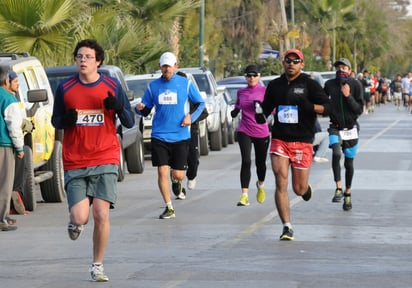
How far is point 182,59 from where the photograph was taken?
1885 inches

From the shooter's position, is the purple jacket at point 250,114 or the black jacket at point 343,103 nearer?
the black jacket at point 343,103

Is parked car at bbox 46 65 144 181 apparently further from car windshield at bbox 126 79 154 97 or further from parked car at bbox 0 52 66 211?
parked car at bbox 0 52 66 211

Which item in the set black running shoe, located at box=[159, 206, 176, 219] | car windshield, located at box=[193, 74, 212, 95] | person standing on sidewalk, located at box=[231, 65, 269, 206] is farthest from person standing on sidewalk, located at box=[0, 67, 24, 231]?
car windshield, located at box=[193, 74, 212, 95]

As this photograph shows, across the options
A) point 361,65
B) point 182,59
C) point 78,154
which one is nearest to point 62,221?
point 78,154

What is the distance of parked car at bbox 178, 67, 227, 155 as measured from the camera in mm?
28469

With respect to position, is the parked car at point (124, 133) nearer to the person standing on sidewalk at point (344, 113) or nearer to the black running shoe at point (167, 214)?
the person standing on sidewalk at point (344, 113)

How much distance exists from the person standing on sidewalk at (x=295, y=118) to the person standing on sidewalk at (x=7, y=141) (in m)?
Answer: 2.92

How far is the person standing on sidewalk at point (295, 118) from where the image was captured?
12.9 meters

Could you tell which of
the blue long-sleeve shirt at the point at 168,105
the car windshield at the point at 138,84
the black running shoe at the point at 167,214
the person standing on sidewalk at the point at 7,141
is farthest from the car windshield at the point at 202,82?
the person standing on sidewalk at the point at 7,141

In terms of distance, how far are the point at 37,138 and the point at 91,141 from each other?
21.1ft

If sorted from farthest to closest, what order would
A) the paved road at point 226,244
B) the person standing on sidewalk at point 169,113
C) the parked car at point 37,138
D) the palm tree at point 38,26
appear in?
the palm tree at point 38,26, the parked car at point 37,138, the person standing on sidewalk at point 169,113, the paved road at point 226,244

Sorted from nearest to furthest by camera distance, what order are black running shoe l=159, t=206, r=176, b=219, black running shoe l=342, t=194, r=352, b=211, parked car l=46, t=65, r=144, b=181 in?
black running shoe l=159, t=206, r=176, b=219
black running shoe l=342, t=194, r=352, b=211
parked car l=46, t=65, r=144, b=181

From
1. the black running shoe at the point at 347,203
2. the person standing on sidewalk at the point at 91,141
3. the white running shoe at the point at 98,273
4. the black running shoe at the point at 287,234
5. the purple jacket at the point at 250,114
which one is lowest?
the black running shoe at the point at 347,203

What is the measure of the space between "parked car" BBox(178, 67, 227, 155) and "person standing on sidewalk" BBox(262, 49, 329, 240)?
14603 mm
